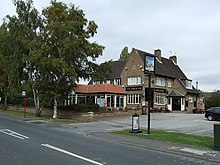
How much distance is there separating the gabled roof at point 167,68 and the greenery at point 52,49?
71.0 feet

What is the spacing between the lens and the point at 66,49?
29.7m

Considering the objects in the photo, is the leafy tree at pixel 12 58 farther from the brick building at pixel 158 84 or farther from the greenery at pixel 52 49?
the brick building at pixel 158 84

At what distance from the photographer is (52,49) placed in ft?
102

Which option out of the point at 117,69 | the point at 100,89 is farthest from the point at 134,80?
the point at 100,89

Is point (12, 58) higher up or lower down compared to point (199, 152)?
higher up

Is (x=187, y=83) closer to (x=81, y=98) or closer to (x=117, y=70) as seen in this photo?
(x=117, y=70)

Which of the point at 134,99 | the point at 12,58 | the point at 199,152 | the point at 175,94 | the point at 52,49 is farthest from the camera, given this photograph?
the point at 175,94

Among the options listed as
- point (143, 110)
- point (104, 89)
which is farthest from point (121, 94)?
point (143, 110)

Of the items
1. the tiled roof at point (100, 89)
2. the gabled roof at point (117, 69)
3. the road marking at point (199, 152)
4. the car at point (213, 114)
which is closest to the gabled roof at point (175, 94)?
the tiled roof at point (100, 89)

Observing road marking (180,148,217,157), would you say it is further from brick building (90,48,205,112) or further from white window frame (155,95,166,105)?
white window frame (155,95,166,105)

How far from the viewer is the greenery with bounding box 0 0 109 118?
30047mm

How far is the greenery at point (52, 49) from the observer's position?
3005 cm

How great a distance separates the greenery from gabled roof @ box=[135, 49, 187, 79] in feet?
71.0

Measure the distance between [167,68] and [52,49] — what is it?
101 ft
